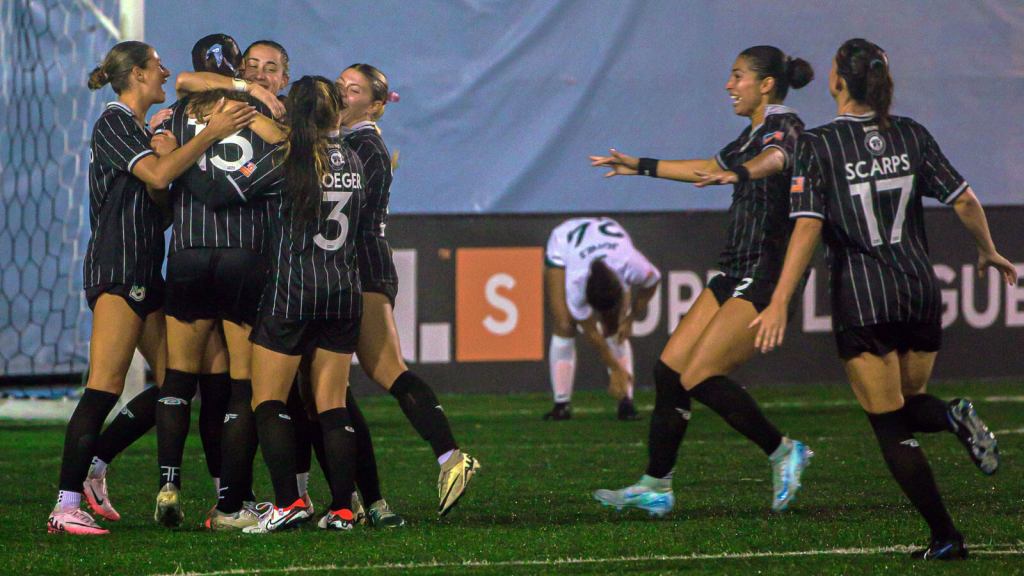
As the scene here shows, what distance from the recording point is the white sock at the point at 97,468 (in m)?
5.80

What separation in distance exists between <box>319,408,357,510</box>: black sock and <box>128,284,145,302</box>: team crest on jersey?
0.82 m

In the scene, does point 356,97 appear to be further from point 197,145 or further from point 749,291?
point 749,291

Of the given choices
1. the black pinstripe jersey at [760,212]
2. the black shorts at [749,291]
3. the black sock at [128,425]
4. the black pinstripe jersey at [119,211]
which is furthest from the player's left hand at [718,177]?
the black sock at [128,425]

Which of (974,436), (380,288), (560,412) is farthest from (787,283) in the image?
(560,412)

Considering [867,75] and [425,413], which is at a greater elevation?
[867,75]

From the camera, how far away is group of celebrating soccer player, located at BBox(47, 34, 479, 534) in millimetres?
5172

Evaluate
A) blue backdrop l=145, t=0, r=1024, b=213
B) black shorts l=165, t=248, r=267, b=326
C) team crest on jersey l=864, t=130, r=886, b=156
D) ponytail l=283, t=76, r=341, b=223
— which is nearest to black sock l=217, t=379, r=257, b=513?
black shorts l=165, t=248, r=267, b=326

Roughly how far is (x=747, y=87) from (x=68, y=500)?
300 cm

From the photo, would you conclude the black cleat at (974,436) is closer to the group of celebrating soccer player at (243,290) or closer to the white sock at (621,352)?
the group of celebrating soccer player at (243,290)

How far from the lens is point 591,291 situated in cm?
992

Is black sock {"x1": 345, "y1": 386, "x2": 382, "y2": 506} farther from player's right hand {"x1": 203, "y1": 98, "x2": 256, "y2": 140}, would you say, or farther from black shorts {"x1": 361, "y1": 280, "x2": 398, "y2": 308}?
player's right hand {"x1": 203, "y1": 98, "x2": 256, "y2": 140}

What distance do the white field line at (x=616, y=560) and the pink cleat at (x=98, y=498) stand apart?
4.39ft

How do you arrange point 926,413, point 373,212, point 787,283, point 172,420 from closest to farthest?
point 787,283
point 926,413
point 172,420
point 373,212

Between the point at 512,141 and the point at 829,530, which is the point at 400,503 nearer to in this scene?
the point at 829,530
